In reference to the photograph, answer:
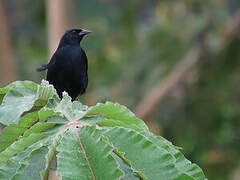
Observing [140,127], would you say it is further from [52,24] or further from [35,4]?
[35,4]

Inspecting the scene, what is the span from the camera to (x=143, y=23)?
1341 centimetres

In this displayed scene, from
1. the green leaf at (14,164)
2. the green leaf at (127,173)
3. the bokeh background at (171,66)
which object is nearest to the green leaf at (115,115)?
the green leaf at (127,173)

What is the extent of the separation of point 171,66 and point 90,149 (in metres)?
8.25

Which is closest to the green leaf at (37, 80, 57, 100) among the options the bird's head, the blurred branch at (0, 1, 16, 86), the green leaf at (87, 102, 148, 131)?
the green leaf at (87, 102, 148, 131)

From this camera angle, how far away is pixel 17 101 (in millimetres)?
1851

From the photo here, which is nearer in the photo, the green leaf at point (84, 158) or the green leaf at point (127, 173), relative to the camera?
the green leaf at point (84, 158)

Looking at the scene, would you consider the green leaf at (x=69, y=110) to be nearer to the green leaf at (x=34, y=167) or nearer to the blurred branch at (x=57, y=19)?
the green leaf at (x=34, y=167)

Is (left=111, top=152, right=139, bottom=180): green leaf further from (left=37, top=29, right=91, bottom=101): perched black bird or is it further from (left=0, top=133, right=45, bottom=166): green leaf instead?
(left=37, top=29, right=91, bottom=101): perched black bird

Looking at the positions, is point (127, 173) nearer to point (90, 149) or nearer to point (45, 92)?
point (90, 149)

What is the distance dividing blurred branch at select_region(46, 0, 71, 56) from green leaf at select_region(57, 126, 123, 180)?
6.71 m

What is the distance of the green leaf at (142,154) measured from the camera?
1.53 m

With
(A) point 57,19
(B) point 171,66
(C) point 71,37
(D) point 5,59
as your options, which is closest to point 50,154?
(C) point 71,37

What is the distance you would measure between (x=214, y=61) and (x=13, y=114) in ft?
25.3

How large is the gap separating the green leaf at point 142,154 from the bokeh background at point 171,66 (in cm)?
667
